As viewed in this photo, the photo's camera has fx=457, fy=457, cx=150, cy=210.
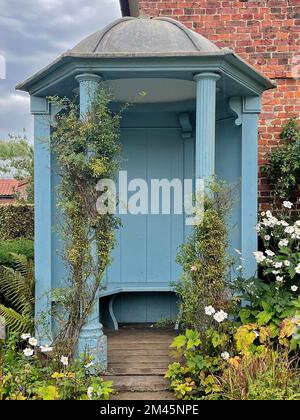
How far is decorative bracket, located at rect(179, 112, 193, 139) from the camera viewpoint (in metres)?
5.15

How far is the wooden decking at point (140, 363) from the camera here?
144 inches

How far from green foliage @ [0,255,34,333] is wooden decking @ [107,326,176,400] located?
0.86 meters

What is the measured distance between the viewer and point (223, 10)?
18.8ft

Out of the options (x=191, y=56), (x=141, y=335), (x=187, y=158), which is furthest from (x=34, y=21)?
(x=141, y=335)

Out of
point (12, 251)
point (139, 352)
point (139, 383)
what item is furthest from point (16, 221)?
point (139, 383)

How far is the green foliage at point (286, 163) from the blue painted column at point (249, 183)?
0.93 metres

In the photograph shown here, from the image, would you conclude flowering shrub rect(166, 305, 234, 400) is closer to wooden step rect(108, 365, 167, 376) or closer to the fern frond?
wooden step rect(108, 365, 167, 376)

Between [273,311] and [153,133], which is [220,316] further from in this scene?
[153,133]

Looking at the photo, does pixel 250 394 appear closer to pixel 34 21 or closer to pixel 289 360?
pixel 289 360

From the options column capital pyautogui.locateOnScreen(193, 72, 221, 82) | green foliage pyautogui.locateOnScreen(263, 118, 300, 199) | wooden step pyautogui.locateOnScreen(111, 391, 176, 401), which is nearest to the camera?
wooden step pyautogui.locateOnScreen(111, 391, 176, 401)

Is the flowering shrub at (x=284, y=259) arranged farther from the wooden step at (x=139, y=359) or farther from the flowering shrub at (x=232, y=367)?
the wooden step at (x=139, y=359)

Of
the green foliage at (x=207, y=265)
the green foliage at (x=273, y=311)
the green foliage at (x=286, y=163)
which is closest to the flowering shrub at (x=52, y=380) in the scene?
the green foliage at (x=207, y=265)

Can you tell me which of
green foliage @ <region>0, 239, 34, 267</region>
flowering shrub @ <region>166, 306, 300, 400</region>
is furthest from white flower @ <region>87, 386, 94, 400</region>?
green foliage @ <region>0, 239, 34, 267</region>
